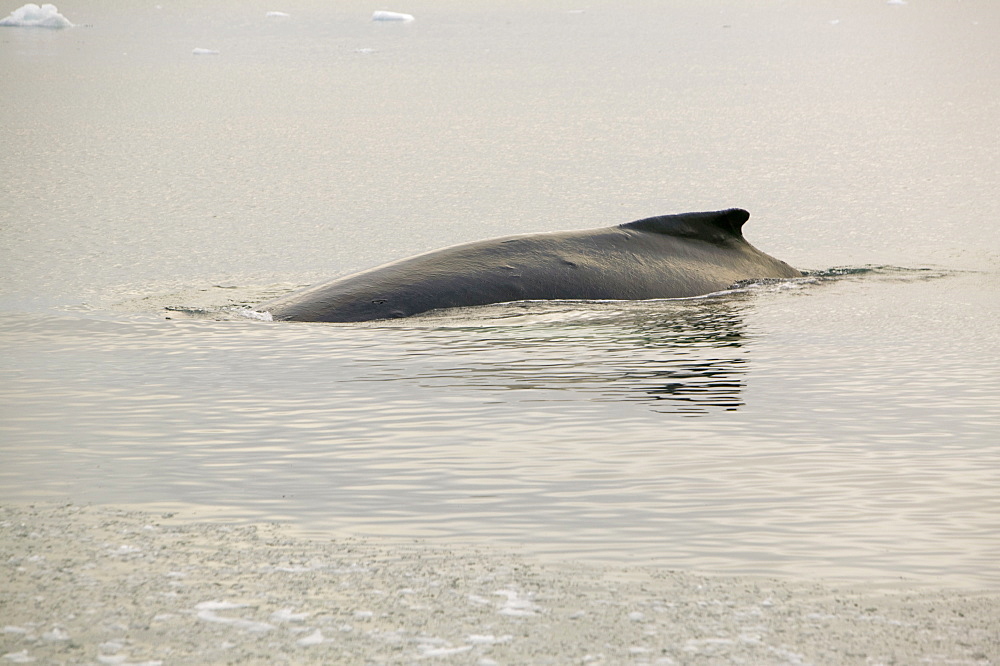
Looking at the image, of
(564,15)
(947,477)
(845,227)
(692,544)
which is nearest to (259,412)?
(692,544)

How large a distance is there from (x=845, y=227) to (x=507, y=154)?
23.9 ft

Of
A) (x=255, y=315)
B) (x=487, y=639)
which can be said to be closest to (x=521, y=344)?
(x=255, y=315)

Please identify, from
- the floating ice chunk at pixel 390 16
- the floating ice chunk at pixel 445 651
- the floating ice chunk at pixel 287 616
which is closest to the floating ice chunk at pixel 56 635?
the floating ice chunk at pixel 287 616

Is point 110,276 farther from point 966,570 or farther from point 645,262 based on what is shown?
point 966,570

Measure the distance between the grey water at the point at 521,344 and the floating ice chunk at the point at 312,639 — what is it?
84cm

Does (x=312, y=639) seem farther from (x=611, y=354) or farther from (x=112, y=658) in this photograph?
(x=611, y=354)

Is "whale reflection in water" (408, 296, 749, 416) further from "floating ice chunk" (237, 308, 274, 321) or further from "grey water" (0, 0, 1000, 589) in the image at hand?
"floating ice chunk" (237, 308, 274, 321)

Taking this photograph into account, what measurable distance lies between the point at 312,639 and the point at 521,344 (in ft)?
14.1

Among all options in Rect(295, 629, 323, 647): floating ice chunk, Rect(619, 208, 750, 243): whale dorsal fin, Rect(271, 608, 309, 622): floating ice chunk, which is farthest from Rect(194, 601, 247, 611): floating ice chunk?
Rect(619, 208, 750, 243): whale dorsal fin

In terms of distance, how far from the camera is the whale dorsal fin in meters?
9.72

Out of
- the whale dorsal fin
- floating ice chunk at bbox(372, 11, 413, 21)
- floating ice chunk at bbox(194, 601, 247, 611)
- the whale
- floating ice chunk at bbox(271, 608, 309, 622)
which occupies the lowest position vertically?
floating ice chunk at bbox(271, 608, 309, 622)

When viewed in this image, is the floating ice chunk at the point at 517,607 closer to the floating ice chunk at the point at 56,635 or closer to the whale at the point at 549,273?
the floating ice chunk at the point at 56,635

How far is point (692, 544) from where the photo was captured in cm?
432

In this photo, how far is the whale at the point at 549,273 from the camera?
8719 mm
